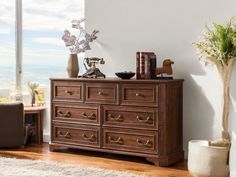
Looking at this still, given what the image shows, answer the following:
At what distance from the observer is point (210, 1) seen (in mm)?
4414

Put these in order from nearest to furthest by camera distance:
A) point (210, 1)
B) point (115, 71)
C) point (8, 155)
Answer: point (210, 1) → point (8, 155) → point (115, 71)

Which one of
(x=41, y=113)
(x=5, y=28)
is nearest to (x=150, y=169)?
(x=41, y=113)

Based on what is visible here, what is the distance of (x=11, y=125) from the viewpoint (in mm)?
5188

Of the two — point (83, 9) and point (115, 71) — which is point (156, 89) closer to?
Result: point (115, 71)

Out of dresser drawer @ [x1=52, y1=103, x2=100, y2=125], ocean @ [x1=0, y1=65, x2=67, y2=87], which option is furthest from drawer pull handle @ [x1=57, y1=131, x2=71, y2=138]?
ocean @ [x1=0, y1=65, x2=67, y2=87]

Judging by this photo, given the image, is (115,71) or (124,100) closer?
(124,100)

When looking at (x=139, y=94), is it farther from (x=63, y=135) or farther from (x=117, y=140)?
(x=63, y=135)

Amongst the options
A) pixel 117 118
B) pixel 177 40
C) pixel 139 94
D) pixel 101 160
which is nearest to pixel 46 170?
pixel 101 160

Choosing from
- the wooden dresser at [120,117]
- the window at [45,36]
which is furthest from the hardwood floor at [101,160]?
the window at [45,36]

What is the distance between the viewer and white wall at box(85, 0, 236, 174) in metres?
4.44

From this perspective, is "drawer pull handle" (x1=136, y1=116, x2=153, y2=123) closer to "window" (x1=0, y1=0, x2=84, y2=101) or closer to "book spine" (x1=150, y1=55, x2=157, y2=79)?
"book spine" (x1=150, y1=55, x2=157, y2=79)

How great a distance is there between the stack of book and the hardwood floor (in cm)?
90

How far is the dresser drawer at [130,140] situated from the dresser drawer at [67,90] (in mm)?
526

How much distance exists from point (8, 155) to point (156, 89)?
1.82 m
